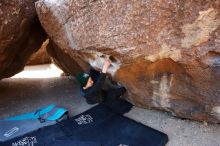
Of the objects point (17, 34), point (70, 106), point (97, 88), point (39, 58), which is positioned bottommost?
point (39, 58)

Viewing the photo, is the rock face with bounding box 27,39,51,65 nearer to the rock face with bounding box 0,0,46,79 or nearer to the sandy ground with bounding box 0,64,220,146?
the sandy ground with bounding box 0,64,220,146

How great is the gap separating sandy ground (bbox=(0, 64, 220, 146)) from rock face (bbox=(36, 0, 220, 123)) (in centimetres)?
12

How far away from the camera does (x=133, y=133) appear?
332cm

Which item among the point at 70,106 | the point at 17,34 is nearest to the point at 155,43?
the point at 70,106

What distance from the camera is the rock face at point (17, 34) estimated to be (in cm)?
358

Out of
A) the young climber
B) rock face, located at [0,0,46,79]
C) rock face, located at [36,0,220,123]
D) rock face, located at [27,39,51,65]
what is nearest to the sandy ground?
rock face, located at [36,0,220,123]

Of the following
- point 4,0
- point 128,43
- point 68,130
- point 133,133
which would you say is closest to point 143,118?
point 133,133

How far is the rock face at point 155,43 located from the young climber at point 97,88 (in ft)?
0.35

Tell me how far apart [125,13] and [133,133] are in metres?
1.29

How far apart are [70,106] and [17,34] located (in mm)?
1096

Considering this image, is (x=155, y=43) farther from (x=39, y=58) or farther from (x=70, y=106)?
(x=39, y=58)

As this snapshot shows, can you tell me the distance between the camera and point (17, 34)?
12.6 feet

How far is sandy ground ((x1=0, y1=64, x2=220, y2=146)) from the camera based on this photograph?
317cm

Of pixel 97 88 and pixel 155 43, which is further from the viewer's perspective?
pixel 97 88
